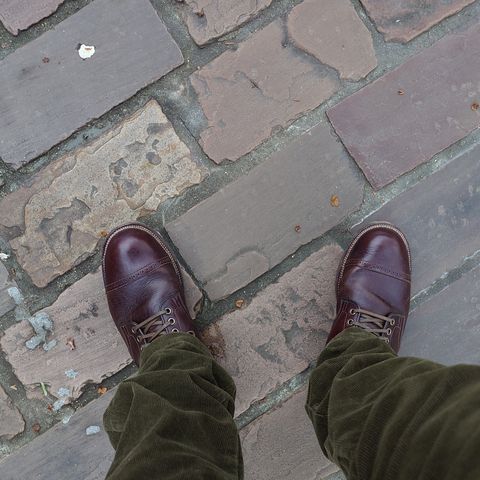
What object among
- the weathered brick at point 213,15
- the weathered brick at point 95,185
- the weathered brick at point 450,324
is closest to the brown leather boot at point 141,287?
the weathered brick at point 95,185

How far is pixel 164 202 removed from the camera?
5.40 ft

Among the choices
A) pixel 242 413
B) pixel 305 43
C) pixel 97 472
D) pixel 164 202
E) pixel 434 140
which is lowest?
pixel 242 413

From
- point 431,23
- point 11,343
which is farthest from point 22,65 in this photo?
point 431,23

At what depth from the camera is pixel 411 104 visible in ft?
5.36

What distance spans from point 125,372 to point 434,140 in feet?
4.16

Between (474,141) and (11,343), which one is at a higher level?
(11,343)

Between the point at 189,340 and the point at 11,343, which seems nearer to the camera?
the point at 189,340

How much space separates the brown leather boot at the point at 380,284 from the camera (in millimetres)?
1631

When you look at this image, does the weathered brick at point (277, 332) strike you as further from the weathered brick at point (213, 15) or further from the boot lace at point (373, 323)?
the weathered brick at point (213, 15)

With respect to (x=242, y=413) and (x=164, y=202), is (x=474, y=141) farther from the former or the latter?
(x=242, y=413)

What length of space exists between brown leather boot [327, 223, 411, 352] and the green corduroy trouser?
0.43 feet

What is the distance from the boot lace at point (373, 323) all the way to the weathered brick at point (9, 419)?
3.69ft

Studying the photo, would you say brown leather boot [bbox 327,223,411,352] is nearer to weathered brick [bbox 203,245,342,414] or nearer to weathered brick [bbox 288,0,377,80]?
weathered brick [bbox 203,245,342,414]

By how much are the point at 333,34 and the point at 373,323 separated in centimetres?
94
